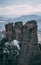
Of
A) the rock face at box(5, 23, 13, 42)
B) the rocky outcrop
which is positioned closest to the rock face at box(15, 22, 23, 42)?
the rock face at box(5, 23, 13, 42)

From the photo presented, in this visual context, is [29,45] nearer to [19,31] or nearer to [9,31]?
[19,31]

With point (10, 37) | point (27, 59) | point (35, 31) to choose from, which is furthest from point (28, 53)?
point (10, 37)

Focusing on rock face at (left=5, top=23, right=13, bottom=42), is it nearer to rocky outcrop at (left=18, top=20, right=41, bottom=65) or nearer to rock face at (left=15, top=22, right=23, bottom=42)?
rock face at (left=15, top=22, right=23, bottom=42)

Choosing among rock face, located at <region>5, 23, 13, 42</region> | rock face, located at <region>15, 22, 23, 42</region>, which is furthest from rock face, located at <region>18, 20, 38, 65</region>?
rock face, located at <region>5, 23, 13, 42</region>

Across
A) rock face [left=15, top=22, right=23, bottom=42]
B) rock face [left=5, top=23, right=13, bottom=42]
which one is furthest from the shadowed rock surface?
rock face [left=5, top=23, right=13, bottom=42]

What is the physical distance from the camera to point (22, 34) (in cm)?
1256

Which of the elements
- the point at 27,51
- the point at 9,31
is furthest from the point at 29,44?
the point at 9,31

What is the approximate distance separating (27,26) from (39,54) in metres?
1.30

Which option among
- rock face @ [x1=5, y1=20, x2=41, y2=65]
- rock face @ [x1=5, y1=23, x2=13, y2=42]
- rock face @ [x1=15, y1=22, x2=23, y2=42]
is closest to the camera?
rock face @ [x1=5, y1=20, x2=41, y2=65]

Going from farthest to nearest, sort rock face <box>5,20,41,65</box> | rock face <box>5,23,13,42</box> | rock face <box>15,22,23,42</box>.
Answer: rock face <box>5,23,13,42</box>
rock face <box>15,22,23,42</box>
rock face <box>5,20,41,65</box>

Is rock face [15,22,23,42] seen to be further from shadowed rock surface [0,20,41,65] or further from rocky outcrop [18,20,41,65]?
rocky outcrop [18,20,41,65]

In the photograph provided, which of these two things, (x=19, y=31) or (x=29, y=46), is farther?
(x=19, y=31)

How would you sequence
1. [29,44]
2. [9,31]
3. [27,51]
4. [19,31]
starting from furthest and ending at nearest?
[9,31] → [19,31] → [27,51] → [29,44]

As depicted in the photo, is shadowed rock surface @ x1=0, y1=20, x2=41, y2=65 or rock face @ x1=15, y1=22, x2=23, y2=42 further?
rock face @ x1=15, y1=22, x2=23, y2=42
